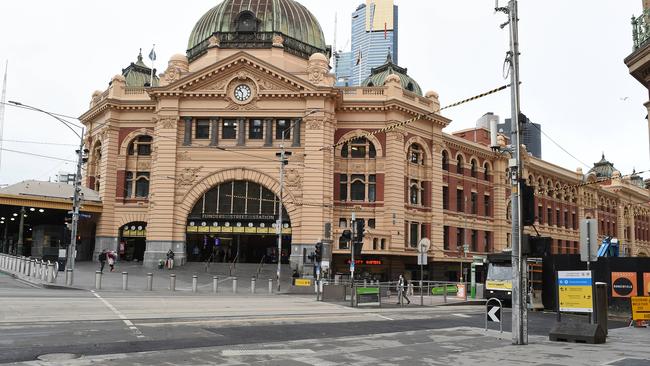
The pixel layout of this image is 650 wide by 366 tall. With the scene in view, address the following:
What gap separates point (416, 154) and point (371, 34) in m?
60.2

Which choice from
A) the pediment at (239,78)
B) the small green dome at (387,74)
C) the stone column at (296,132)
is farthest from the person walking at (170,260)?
the small green dome at (387,74)

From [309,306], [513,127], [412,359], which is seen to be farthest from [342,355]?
[309,306]

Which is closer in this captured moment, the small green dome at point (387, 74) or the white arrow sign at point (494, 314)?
the white arrow sign at point (494, 314)

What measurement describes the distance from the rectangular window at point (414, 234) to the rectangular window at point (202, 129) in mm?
19841

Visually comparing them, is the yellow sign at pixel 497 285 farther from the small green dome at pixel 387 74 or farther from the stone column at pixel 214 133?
the small green dome at pixel 387 74

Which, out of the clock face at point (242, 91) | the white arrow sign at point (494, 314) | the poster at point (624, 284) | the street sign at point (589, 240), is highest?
the clock face at point (242, 91)

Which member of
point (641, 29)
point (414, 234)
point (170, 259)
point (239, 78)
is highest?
point (239, 78)

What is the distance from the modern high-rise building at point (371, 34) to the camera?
86.5 m

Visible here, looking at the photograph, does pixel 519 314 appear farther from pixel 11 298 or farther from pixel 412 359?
pixel 11 298

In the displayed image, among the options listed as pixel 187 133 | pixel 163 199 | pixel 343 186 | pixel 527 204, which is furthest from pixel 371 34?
pixel 527 204

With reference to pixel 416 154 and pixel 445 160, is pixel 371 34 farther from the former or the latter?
pixel 416 154

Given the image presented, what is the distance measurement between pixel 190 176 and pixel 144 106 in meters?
8.83

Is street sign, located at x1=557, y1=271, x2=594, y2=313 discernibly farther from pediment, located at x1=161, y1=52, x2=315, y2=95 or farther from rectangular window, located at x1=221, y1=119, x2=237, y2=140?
rectangular window, located at x1=221, y1=119, x2=237, y2=140

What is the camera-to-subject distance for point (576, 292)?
50.8ft
